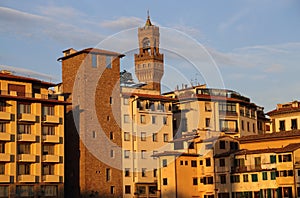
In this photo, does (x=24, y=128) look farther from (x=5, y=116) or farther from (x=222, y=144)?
(x=222, y=144)

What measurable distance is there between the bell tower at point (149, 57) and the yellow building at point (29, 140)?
211 ft

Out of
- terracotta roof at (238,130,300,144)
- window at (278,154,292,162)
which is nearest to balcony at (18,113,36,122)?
terracotta roof at (238,130,300,144)

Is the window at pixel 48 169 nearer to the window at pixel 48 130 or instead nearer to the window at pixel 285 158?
the window at pixel 48 130

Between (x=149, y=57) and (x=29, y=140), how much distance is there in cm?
8060

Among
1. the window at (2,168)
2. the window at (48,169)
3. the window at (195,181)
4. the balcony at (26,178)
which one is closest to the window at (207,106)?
the window at (195,181)

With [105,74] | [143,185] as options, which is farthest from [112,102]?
[143,185]

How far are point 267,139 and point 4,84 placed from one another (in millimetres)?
35504

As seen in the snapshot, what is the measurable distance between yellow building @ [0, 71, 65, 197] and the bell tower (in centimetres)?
6441

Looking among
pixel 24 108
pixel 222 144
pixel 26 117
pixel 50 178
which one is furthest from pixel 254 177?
pixel 24 108

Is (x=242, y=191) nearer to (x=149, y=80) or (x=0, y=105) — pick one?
(x=0, y=105)

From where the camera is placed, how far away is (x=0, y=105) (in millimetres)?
78062

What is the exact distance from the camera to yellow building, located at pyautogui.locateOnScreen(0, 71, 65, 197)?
77.4 metres

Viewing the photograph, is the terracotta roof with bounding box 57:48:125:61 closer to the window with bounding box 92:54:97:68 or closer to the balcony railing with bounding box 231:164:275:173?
the window with bounding box 92:54:97:68

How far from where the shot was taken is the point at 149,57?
6191 inches
